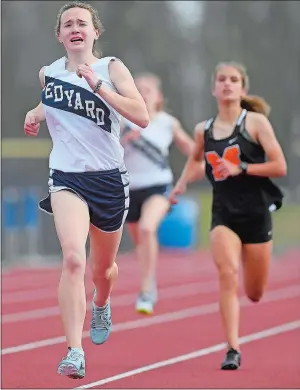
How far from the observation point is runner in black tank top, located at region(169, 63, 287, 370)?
8.10 m

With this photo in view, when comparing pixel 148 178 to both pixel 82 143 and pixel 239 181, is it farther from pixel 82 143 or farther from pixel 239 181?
pixel 82 143

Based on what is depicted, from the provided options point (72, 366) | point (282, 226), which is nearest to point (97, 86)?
point (72, 366)

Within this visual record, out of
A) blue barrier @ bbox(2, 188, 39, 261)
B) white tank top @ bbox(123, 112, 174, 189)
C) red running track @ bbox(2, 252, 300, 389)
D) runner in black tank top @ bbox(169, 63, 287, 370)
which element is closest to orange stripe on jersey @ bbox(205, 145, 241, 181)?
runner in black tank top @ bbox(169, 63, 287, 370)

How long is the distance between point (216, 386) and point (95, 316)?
870mm

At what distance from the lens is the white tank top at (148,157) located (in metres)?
11.5

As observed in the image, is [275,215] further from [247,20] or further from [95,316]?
[95,316]

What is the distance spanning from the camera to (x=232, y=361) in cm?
799

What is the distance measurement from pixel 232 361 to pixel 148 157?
388 centimetres

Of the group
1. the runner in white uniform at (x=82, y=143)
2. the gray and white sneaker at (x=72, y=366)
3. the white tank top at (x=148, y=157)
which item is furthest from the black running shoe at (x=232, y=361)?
the white tank top at (x=148, y=157)

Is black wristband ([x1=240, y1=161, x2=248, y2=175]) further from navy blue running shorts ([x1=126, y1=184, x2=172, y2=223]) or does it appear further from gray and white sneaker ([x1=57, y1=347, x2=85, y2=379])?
navy blue running shorts ([x1=126, y1=184, x2=172, y2=223])

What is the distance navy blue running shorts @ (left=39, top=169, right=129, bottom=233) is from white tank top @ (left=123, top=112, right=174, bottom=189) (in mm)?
4668

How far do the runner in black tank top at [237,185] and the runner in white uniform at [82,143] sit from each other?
1.54 metres

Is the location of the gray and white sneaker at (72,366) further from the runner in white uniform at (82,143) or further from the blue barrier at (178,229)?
the blue barrier at (178,229)

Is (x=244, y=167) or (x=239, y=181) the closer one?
(x=244, y=167)
